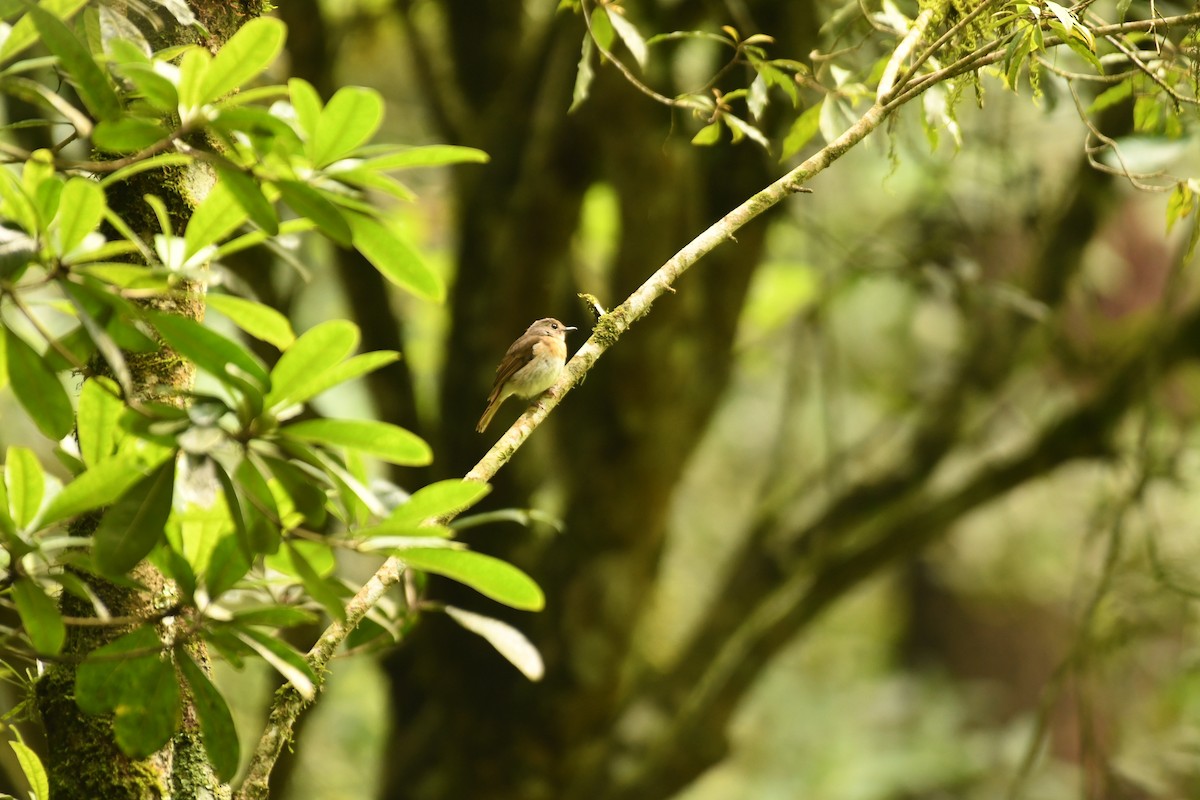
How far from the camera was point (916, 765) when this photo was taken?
7.82 metres

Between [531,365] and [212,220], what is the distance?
7.14 ft

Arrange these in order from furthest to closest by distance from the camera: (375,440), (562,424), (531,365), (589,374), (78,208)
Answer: (562,424) < (589,374) < (531,365) < (375,440) < (78,208)

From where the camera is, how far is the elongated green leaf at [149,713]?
1438mm

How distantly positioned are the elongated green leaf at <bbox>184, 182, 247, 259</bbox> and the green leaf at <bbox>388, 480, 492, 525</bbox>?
0.44 m

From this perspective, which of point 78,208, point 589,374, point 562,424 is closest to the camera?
point 78,208

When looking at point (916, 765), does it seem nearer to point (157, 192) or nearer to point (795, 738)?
point (795, 738)

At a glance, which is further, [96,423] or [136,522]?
[96,423]

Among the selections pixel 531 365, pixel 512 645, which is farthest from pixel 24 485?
pixel 531 365

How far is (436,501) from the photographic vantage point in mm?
1383

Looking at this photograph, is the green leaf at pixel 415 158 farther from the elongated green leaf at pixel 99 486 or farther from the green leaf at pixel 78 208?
the elongated green leaf at pixel 99 486

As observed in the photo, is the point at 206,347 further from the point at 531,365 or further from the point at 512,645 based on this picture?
the point at 531,365

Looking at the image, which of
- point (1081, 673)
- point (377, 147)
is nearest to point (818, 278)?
point (1081, 673)

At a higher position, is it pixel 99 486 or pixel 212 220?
pixel 212 220

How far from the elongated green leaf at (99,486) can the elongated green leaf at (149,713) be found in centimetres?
24
